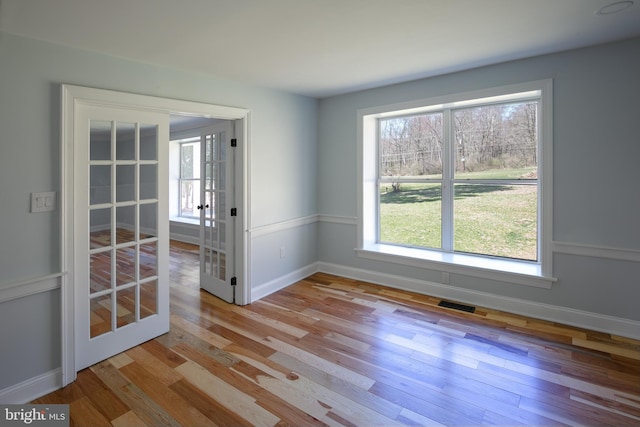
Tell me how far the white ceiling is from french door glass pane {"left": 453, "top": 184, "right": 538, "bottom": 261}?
1.31 m

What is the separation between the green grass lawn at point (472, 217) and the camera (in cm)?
339

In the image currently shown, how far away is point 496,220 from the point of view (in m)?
3.53

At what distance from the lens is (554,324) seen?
117 inches

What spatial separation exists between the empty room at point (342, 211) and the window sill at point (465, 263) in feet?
0.11

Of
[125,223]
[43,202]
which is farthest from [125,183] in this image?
[43,202]

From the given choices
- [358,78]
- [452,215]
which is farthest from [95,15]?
[452,215]

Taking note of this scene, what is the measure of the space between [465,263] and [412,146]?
1.54 metres

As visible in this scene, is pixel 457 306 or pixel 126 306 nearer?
pixel 126 306

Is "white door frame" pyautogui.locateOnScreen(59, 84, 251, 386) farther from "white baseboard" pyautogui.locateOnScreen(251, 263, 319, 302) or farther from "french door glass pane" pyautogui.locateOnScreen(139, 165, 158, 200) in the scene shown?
"white baseboard" pyautogui.locateOnScreen(251, 263, 319, 302)

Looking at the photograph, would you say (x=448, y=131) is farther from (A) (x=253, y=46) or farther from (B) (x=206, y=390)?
(B) (x=206, y=390)

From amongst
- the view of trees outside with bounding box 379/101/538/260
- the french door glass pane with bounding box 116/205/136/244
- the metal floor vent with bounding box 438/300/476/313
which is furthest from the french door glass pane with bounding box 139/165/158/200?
the metal floor vent with bounding box 438/300/476/313

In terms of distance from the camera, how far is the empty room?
202 cm

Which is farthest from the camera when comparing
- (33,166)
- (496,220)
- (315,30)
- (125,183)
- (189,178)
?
(189,178)

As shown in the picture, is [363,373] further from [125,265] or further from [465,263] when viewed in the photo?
[125,265]
